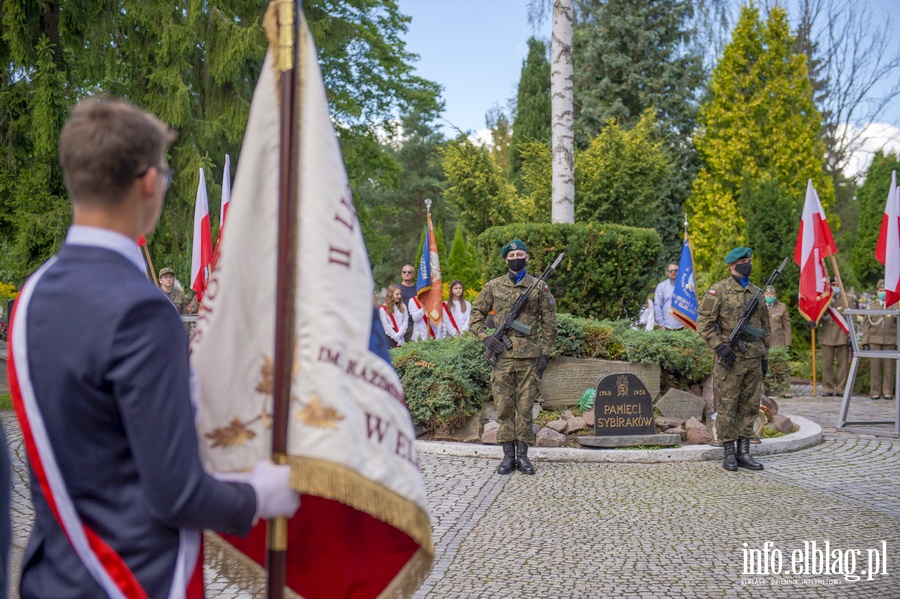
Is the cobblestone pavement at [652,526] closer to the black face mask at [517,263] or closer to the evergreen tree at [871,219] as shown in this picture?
the black face mask at [517,263]

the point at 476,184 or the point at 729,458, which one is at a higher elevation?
the point at 476,184

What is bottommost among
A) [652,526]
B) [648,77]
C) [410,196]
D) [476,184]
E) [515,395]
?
[652,526]

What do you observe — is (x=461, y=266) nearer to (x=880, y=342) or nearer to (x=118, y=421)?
(x=880, y=342)

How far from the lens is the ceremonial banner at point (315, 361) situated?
1833 mm

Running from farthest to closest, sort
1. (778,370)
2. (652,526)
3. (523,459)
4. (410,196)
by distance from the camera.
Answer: (410,196) < (778,370) < (523,459) < (652,526)

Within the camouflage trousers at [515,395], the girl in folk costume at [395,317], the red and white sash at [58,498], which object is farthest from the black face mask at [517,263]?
the red and white sash at [58,498]

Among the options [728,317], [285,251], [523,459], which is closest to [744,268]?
[728,317]

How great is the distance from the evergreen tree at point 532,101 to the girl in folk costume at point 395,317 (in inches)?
902

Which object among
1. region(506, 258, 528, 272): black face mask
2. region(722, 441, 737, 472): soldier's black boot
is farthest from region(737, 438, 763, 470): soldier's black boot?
region(506, 258, 528, 272): black face mask

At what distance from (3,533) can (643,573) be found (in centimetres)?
377

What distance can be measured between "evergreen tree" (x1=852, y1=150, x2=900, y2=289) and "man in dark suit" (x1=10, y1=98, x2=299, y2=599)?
33180 mm

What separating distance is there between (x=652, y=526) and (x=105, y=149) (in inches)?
204

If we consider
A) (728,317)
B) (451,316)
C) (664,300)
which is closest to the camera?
(728,317)

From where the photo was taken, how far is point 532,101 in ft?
119
